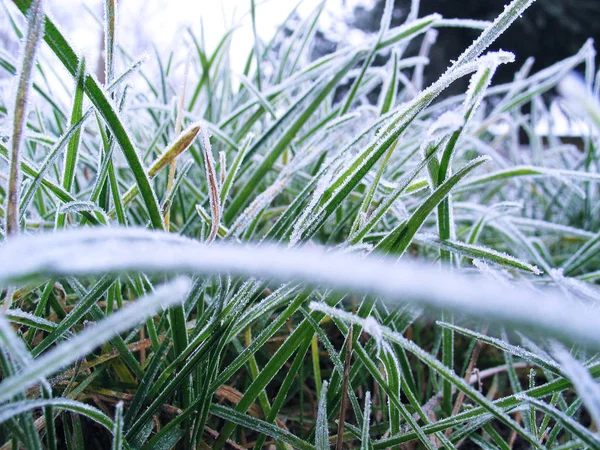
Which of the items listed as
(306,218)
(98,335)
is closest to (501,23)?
(306,218)

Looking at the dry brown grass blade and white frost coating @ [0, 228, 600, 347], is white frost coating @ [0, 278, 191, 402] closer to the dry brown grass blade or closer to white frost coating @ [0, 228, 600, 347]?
white frost coating @ [0, 228, 600, 347]

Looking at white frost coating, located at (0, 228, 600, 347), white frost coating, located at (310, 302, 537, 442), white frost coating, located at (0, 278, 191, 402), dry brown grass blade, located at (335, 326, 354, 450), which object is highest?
white frost coating, located at (0, 228, 600, 347)

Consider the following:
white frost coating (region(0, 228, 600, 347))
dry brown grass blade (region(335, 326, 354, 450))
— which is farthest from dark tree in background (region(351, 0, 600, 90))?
white frost coating (region(0, 228, 600, 347))

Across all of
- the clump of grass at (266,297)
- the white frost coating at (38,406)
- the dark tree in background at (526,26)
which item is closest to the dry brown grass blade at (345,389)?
the clump of grass at (266,297)

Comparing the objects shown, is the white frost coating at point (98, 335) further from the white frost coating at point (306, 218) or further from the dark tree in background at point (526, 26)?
the dark tree in background at point (526, 26)

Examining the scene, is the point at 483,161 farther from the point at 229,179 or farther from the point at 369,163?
the point at 229,179
